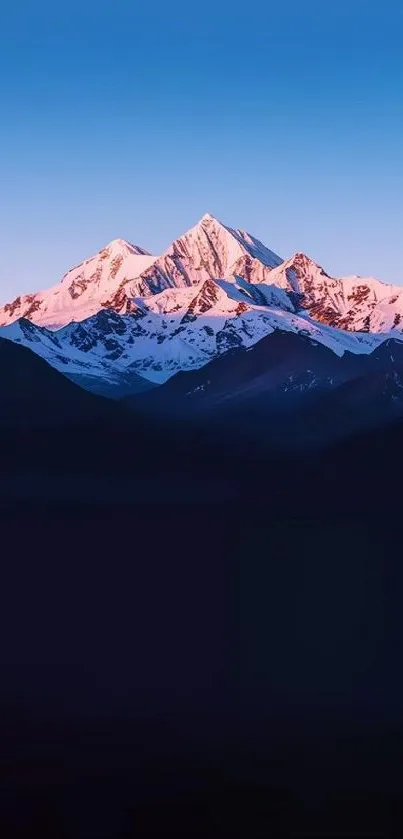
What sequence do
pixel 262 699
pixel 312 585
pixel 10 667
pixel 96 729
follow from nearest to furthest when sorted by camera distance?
1. pixel 96 729
2. pixel 262 699
3. pixel 10 667
4. pixel 312 585

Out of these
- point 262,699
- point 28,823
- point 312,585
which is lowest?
point 28,823

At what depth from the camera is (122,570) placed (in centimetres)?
14875

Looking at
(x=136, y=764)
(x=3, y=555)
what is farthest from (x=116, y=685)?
(x=3, y=555)

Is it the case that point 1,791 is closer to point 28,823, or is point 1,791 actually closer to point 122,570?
point 28,823

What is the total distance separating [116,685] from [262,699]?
40.2 ft

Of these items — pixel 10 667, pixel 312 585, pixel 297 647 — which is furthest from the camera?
pixel 312 585

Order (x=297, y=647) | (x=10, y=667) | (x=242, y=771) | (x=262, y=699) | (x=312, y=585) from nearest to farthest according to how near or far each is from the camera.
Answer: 1. (x=242, y=771)
2. (x=262, y=699)
3. (x=10, y=667)
4. (x=297, y=647)
5. (x=312, y=585)

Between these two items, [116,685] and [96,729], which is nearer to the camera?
[96,729]

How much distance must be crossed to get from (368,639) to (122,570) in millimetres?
42052

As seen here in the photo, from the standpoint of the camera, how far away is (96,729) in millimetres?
92812

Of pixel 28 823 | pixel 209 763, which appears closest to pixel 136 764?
pixel 209 763

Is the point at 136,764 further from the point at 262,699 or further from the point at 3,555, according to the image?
the point at 3,555

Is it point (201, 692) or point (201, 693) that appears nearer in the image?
point (201, 693)

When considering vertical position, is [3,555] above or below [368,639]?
above
